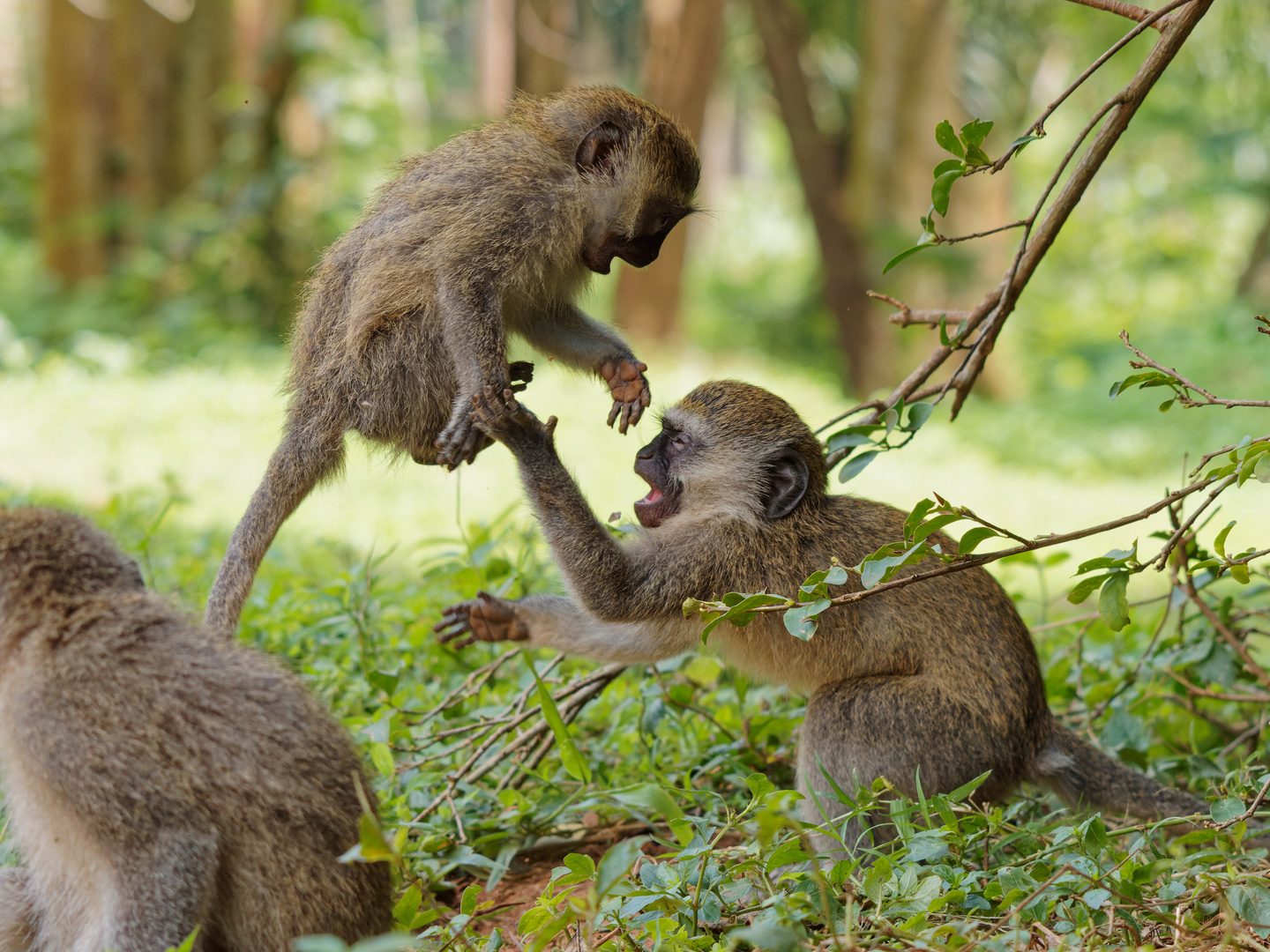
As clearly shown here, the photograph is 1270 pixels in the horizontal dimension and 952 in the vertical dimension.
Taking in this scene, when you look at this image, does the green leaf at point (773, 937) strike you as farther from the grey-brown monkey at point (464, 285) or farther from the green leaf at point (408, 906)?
the grey-brown monkey at point (464, 285)

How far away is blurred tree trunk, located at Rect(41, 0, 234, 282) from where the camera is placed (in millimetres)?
13258

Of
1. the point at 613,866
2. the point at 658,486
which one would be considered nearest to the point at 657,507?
the point at 658,486

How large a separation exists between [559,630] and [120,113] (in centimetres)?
1225

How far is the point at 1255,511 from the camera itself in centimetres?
944

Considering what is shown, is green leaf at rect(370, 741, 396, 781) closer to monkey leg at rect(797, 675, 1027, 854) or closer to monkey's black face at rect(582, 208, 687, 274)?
monkey leg at rect(797, 675, 1027, 854)

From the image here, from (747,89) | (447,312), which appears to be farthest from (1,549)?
(747,89)

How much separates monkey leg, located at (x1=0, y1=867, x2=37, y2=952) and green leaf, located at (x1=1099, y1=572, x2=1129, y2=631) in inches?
103

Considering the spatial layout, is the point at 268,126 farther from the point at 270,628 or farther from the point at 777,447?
the point at 777,447

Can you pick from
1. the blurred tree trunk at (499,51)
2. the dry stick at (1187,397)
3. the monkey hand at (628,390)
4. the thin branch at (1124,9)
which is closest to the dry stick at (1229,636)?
the dry stick at (1187,397)

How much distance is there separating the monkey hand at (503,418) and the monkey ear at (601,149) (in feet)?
2.65

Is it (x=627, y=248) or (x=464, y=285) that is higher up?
(x=627, y=248)

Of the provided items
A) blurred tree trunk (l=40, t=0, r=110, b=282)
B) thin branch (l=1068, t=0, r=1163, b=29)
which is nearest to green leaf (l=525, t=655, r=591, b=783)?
thin branch (l=1068, t=0, r=1163, b=29)

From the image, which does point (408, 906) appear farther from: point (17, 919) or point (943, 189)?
point (943, 189)

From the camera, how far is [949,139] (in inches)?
123
